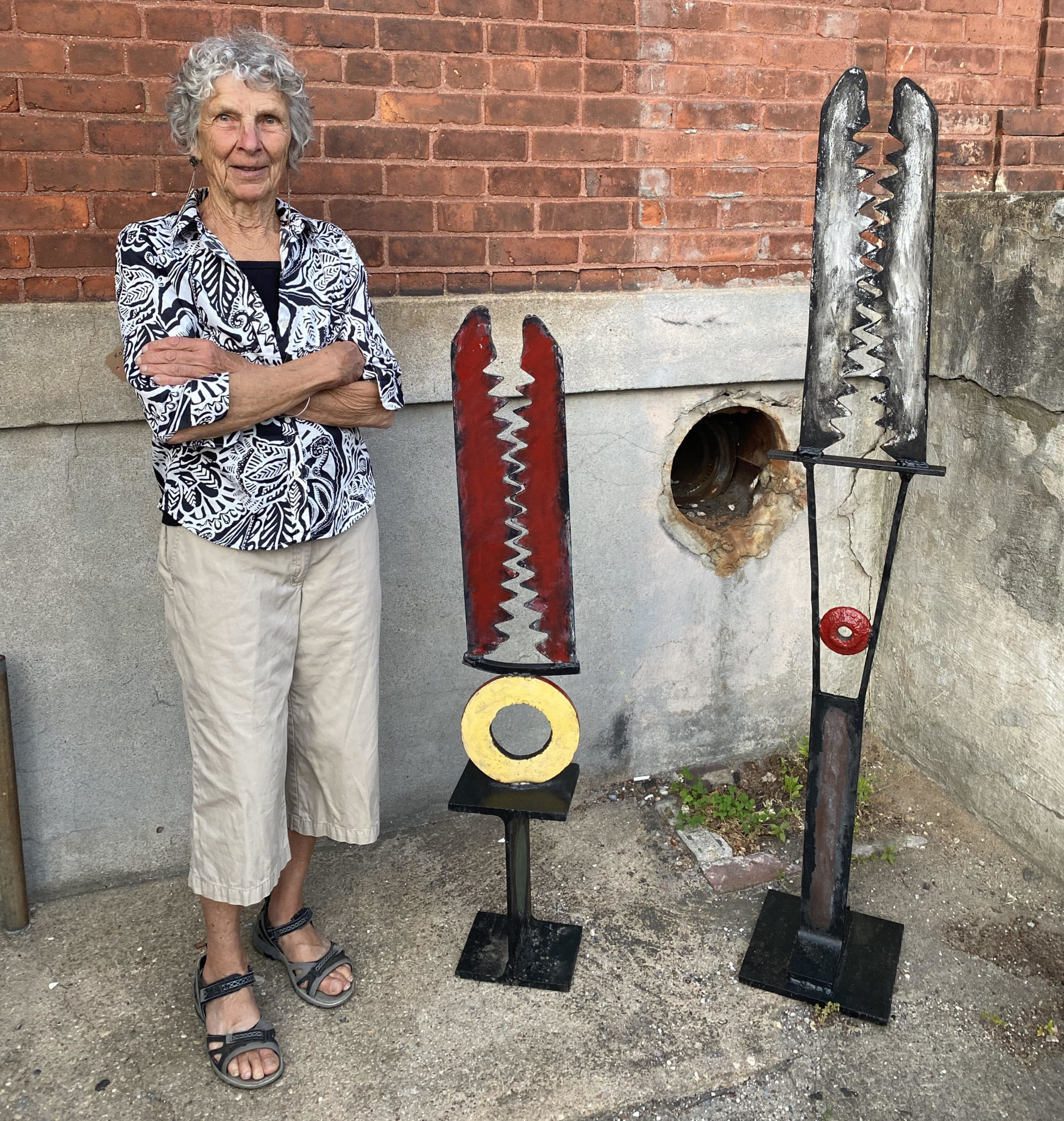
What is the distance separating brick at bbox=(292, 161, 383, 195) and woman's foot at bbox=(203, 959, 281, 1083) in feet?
6.93

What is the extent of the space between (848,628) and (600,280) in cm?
144

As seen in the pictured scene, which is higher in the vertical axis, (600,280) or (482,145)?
(482,145)

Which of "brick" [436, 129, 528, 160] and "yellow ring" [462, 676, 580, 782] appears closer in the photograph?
"yellow ring" [462, 676, 580, 782]

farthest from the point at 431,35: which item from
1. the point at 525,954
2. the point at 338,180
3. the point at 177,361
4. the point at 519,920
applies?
the point at 525,954

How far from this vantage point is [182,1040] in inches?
104

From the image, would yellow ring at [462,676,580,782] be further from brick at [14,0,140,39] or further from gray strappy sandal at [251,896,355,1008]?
brick at [14,0,140,39]

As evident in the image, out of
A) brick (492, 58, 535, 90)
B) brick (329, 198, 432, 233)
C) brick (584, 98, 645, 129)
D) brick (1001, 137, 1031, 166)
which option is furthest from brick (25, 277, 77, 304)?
brick (1001, 137, 1031, 166)

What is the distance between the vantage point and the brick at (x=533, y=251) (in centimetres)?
318

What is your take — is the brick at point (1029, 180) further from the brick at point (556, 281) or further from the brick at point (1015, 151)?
the brick at point (556, 281)

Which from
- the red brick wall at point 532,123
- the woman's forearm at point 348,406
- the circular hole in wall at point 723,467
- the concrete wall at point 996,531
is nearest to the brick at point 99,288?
the red brick wall at point 532,123

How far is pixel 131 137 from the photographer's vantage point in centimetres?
274

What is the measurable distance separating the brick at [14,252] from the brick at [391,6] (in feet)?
3.47

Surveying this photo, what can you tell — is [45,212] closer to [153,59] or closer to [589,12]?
[153,59]

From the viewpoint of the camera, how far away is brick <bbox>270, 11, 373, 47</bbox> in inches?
111
